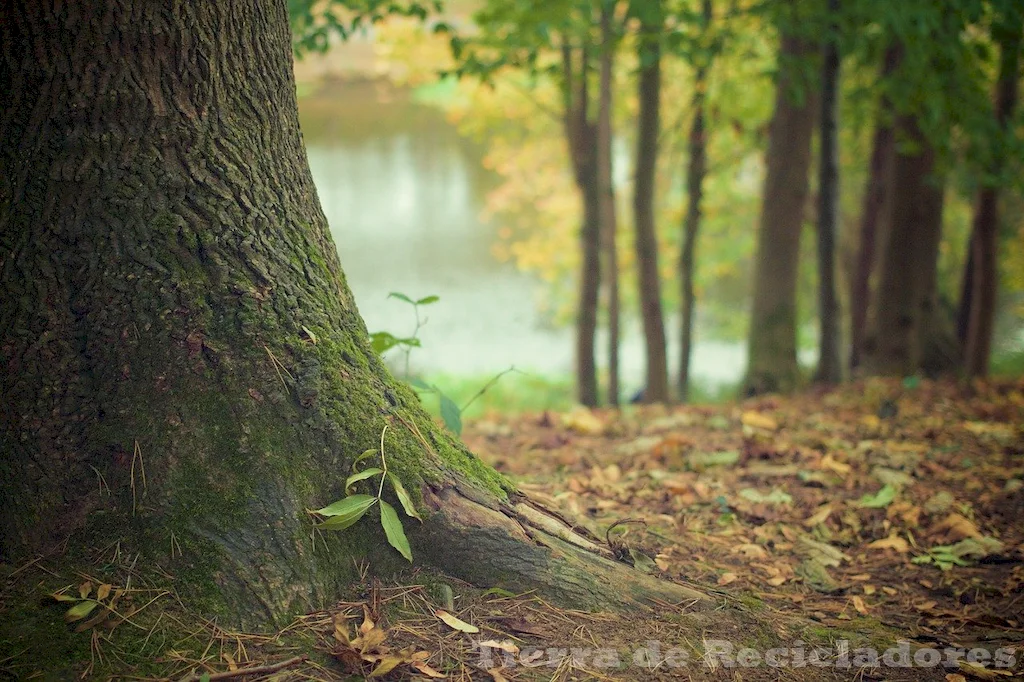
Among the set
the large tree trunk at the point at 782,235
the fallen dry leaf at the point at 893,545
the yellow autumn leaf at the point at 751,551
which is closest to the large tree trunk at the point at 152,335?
the yellow autumn leaf at the point at 751,551

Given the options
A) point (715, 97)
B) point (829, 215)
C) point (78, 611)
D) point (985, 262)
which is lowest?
point (985, 262)

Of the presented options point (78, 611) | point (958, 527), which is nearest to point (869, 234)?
point (958, 527)

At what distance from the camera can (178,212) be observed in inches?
78.2

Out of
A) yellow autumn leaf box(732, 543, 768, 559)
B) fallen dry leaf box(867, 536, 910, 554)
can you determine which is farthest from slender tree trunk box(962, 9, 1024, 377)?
yellow autumn leaf box(732, 543, 768, 559)

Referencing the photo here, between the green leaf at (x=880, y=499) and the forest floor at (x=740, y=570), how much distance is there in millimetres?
13

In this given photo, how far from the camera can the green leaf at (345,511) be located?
1967mm

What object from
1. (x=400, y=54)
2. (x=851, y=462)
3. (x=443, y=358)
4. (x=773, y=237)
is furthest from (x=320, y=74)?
(x=851, y=462)

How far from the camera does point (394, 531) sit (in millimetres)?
2025

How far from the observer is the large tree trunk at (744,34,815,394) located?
7.16m

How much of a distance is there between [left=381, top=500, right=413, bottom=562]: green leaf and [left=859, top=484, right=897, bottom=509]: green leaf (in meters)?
1.99

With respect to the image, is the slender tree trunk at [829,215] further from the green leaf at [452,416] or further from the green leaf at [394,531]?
the green leaf at [394,531]

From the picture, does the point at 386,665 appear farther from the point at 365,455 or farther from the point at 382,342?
the point at 382,342

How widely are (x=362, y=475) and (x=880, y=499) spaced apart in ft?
7.20

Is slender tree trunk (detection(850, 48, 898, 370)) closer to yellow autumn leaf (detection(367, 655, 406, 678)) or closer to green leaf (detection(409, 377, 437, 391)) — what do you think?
green leaf (detection(409, 377, 437, 391))
